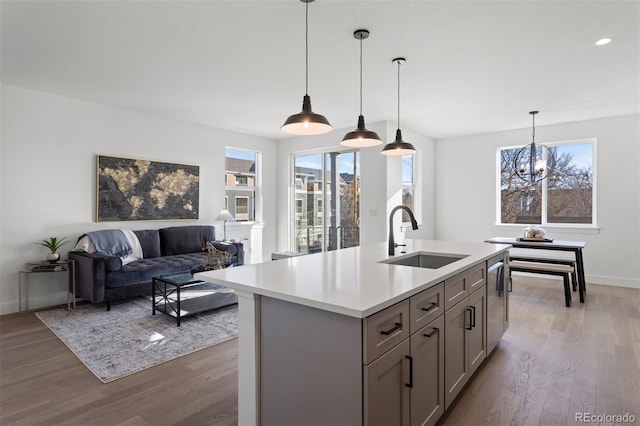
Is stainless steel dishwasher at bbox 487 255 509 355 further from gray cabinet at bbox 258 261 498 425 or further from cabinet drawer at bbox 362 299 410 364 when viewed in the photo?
cabinet drawer at bbox 362 299 410 364

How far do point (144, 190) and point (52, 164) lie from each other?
1.08 meters

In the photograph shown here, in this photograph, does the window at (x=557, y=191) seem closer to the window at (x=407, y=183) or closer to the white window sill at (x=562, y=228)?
the white window sill at (x=562, y=228)

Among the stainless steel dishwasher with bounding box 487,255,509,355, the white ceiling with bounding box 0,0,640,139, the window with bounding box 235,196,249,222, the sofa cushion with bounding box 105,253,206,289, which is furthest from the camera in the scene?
the window with bounding box 235,196,249,222

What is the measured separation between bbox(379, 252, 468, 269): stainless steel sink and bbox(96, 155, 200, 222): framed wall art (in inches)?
154

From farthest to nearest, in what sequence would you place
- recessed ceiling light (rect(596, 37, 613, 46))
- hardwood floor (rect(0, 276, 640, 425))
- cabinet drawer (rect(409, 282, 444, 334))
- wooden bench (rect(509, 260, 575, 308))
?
1. wooden bench (rect(509, 260, 575, 308))
2. recessed ceiling light (rect(596, 37, 613, 46))
3. hardwood floor (rect(0, 276, 640, 425))
4. cabinet drawer (rect(409, 282, 444, 334))

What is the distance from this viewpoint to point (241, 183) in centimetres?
643

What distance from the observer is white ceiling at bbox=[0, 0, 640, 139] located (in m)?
2.41

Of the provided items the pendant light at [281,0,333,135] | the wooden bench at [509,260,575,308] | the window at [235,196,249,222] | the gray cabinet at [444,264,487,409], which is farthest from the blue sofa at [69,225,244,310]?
the wooden bench at [509,260,575,308]

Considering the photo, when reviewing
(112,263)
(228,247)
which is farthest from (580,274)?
(112,263)

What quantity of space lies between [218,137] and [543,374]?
211 inches

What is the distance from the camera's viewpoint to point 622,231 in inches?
202

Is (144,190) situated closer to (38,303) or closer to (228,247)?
(228,247)

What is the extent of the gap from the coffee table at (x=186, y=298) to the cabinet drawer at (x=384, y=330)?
2591 mm

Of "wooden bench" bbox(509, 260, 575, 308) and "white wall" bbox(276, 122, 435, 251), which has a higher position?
"white wall" bbox(276, 122, 435, 251)
